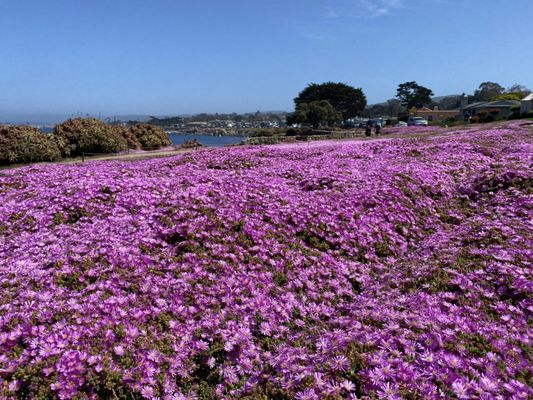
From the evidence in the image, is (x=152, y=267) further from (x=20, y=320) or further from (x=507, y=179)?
(x=507, y=179)

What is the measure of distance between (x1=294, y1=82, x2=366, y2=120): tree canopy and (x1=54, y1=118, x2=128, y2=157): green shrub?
9884 cm

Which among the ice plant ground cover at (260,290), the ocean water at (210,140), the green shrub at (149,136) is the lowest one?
the ocean water at (210,140)

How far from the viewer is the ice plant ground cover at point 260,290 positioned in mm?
3756

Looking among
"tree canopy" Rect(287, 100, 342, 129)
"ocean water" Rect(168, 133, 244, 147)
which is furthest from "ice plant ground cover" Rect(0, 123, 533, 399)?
"tree canopy" Rect(287, 100, 342, 129)

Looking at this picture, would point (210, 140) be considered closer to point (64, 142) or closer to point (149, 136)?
point (149, 136)

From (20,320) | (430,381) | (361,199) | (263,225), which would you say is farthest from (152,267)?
(361,199)

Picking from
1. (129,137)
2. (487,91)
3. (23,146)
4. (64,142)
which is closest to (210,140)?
(129,137)

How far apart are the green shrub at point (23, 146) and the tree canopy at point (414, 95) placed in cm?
14453

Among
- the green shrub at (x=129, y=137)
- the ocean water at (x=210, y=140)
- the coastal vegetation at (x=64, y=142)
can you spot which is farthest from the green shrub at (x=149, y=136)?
the ocean water at (x=210, y=140)

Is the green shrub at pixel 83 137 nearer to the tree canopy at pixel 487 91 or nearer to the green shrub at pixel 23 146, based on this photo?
the green shrub at pixel 23 146

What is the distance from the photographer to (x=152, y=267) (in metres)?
5.62

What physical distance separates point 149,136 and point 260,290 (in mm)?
30315

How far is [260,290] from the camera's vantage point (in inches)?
216

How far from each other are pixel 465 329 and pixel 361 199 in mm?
4782
